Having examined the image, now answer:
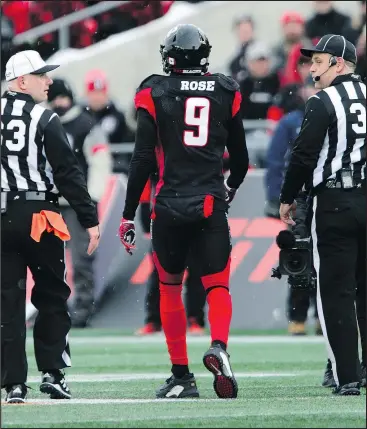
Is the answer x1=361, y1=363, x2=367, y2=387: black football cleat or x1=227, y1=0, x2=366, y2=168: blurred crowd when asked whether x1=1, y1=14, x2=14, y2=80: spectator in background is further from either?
x1=361, y1=363, x2=367, y2=387: black football cleat

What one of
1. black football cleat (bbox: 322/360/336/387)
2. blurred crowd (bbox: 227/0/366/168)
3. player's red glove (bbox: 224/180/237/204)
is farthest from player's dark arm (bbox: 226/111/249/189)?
blurred crowd (bbox: 227/0/366/168)

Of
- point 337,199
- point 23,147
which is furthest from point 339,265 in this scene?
point 23,147

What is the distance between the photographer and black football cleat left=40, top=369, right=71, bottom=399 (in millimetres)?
8852

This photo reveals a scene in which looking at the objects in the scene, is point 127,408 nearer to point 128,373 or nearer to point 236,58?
point 128,373

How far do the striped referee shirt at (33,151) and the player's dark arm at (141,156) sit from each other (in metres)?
0.38

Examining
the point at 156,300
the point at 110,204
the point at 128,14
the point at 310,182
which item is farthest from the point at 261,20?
the point at 310,182

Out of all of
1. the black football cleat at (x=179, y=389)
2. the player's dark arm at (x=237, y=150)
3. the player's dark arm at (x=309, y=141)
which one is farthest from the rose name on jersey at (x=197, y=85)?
the black football cleat at (x=179, y=389)

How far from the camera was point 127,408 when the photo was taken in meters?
8.05

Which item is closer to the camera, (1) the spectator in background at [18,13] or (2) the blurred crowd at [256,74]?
(2) the blurred crowd at [256,74]

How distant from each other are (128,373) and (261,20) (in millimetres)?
11429

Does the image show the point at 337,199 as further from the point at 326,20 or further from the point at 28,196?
the point at 326,20

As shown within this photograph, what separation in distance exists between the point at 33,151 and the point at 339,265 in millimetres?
1868

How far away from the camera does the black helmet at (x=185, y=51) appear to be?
886cm

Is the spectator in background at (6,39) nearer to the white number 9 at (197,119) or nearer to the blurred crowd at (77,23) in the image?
the blurred crowd at (77,23)
